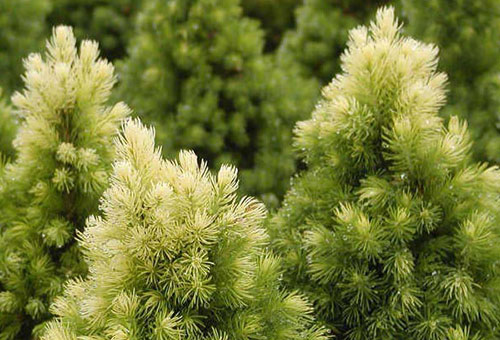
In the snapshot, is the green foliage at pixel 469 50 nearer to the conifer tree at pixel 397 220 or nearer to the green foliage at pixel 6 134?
the conifer tree at pixel 397 220

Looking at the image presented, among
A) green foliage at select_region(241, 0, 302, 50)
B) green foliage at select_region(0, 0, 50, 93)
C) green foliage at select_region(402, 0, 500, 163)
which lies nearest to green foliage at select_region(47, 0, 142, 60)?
green foliage at select_region(0, 0, 50, 93)

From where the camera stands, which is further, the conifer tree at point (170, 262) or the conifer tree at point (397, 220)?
the conifer tree at point (397, 220)

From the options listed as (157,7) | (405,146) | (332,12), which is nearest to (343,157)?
(405,146)

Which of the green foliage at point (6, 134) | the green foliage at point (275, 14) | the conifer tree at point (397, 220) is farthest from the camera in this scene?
the green foliage at point (275, 14)

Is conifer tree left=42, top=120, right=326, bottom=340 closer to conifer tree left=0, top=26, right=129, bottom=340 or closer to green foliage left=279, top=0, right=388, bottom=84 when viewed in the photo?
conifer tree left=0, top=26, right=129, bottom=340

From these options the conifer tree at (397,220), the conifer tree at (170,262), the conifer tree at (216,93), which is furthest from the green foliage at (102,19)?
the conifer tree at (170,262)
